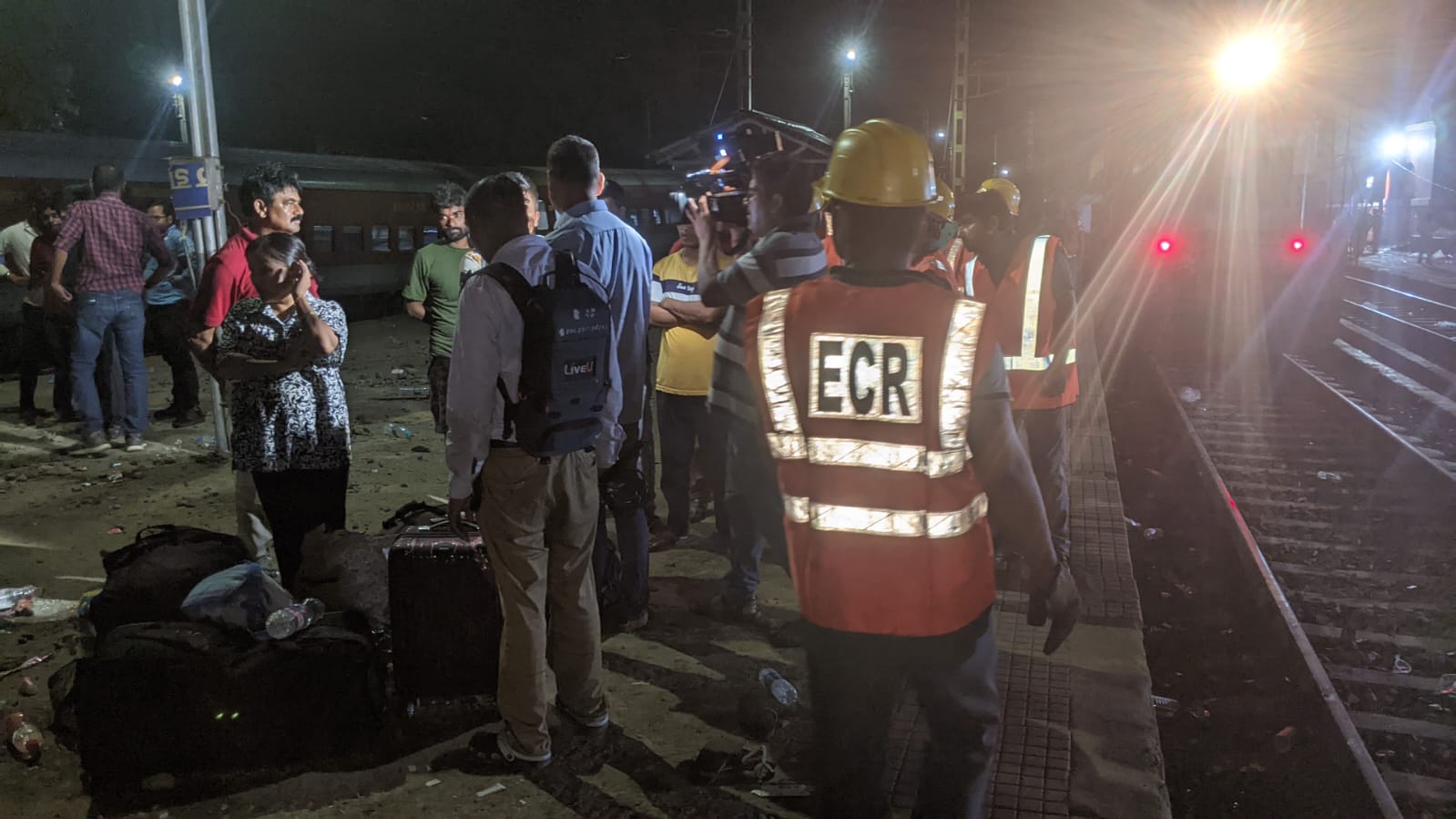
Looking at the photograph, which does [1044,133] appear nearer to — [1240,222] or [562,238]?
[1240,222]

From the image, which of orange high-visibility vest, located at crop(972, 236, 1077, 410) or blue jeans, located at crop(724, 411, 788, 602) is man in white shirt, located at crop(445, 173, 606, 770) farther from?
orange high-visibility vest, located at crop(972, 236, 1077, 410)

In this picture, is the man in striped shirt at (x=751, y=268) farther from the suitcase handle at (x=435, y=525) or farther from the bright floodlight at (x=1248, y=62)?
the bright floodlight at (x=1248, y=62)

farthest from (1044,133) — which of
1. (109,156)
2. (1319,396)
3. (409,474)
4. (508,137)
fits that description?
(508,137)

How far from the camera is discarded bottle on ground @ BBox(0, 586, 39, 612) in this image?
5141 mm

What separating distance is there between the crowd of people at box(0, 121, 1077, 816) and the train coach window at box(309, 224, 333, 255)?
11.9 metres

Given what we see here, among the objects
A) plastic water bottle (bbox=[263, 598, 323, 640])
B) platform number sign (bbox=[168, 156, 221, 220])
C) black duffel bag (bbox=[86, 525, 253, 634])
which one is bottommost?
plastic water bottle (bbox=[263, 598, 323, 640])

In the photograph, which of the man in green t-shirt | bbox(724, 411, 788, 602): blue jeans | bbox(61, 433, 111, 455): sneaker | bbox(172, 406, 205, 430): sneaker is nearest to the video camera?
bbox(724, 411, 788, 602): blue jeans

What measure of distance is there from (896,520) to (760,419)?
1.49 ft

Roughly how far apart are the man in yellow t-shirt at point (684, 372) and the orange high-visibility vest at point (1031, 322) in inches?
58.3

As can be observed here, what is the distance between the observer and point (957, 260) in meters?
6.80

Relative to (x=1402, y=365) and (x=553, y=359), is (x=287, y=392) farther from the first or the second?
(x=1402, y=365)

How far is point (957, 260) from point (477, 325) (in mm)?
4160

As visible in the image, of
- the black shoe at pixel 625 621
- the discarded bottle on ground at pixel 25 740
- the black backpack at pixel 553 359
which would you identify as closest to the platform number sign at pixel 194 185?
the discarded bottle on ground at pixel 25 740

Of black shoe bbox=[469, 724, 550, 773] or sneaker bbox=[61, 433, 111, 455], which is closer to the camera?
black shoe bbox=[469, 724, 550, 773]
